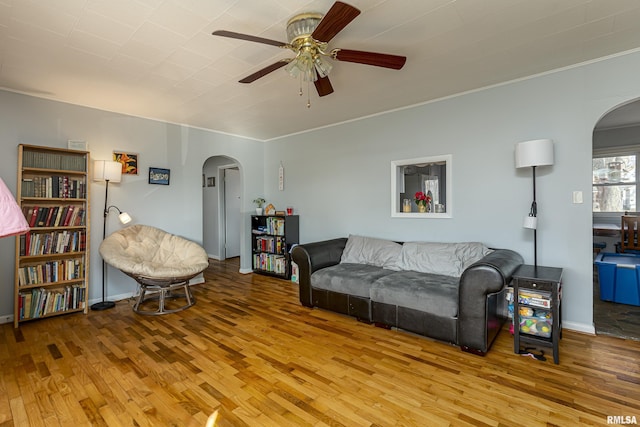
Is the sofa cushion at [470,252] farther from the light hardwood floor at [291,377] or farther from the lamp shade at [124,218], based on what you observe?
the lamp shade at [124,218]

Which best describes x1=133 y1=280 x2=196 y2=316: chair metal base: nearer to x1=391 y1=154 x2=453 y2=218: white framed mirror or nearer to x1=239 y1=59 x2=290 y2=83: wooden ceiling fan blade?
x1=239 y1=59 x2=290 y2=83: wooden ceiling fan blade

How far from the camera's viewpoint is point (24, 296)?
3070mm

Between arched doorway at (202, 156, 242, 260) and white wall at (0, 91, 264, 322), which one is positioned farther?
arched doorway at (202, 156, 242, 260)

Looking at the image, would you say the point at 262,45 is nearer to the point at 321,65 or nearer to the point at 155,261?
the point at 321,65

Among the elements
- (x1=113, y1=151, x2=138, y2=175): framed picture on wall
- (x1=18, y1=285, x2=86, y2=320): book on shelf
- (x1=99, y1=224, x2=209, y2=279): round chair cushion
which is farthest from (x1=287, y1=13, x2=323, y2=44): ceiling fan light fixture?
(x1=18, y1=285, x2=86, y2=320): book on shelf

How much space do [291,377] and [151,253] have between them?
272cm

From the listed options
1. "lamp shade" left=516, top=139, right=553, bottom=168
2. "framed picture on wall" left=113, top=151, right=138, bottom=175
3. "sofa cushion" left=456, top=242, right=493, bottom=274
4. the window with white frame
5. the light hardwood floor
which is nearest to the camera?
the light hardwood floor

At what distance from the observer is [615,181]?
5070 mm

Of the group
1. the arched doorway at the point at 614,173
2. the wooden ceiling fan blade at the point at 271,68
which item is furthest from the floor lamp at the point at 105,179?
the arched doorway at the point at 614,173

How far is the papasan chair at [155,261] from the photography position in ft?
10.5

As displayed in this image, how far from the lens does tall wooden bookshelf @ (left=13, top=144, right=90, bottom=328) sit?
3.09 meters

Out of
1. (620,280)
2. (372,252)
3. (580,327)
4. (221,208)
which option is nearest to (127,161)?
(221,208)

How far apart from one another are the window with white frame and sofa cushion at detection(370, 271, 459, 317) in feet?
14.5

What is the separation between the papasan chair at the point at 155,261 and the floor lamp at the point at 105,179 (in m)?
0.29
